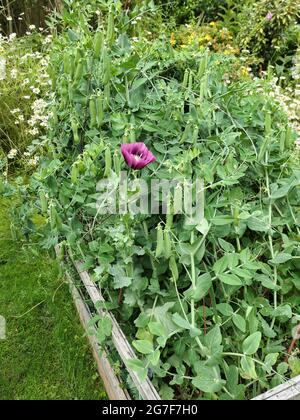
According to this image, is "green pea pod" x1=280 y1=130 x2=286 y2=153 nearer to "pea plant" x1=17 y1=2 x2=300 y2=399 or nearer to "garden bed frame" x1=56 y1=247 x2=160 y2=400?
"pea plant" x1=17 y1=2 x2=300 y2=399

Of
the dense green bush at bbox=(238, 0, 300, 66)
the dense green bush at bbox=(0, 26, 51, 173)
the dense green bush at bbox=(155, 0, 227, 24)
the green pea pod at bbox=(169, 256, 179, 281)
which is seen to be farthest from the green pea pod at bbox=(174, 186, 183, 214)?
the dense green bush at bbox=(155, 0, 227, 24)

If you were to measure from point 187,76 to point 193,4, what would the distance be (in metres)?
3.17

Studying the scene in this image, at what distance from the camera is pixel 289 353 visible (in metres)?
1.12

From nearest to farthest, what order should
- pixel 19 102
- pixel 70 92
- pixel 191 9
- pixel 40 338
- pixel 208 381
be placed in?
pixel 208 381, pixel 70 92, pixel 40 338, pixel 19 102, pixel 191 9

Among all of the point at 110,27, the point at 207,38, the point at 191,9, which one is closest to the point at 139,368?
the point at 110,27

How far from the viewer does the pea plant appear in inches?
39.7

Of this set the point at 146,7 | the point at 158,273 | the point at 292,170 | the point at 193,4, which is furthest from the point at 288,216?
the point at 193,4

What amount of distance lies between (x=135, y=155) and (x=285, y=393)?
2.06 feet

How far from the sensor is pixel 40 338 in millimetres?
1795

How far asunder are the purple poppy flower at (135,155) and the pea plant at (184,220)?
1 cm

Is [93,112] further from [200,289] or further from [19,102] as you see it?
[19,102]

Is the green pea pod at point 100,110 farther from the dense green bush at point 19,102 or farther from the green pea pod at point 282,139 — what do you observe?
the dense green bush at point 19,102

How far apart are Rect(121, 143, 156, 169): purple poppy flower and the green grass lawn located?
621 millimetres

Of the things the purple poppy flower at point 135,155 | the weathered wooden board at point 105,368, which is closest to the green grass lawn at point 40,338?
the weathered wooden board at point 105,368
